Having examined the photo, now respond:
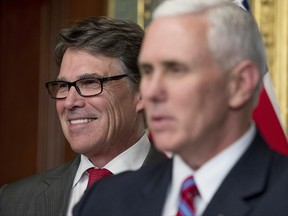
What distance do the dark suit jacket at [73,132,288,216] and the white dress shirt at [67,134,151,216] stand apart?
0.83m

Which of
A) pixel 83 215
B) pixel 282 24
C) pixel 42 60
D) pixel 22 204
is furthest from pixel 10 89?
pixel 83 215

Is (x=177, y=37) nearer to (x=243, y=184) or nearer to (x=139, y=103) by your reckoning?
(x=243, y=184)

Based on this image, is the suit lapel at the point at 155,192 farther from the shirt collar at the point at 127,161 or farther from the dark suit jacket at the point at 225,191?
the shirt collar at the point at 127,161

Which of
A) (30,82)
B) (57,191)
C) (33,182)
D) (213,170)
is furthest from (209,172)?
(30,82)

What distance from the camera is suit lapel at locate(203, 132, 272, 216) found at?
1814 millimetres

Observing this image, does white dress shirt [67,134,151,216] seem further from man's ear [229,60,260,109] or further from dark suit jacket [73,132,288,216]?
man's ear [229,60,260,109]

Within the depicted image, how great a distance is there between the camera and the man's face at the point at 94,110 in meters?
2.88

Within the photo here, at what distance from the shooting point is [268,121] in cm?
319

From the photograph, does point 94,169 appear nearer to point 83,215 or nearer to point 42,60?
point 83,215

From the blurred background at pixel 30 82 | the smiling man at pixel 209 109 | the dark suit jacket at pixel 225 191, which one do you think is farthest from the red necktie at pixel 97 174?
the blurred background at pixel 30 82

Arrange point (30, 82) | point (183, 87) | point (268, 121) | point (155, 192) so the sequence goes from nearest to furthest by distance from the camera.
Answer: point (183, 87) < point (155, 192) < point (268, 121) < point (30, 82)

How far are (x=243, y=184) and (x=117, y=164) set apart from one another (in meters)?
1.11

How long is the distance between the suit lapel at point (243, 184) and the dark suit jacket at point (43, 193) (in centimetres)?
109

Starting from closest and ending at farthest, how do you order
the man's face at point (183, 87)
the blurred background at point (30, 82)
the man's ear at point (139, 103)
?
the man's face at point (183, 87)
the man's ear at point (139, 103)
the blurred background at point (30, 82)
